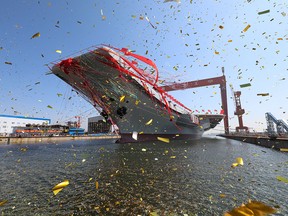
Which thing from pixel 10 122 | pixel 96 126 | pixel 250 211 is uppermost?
pixel 10 122

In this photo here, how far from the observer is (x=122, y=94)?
65.5 ft

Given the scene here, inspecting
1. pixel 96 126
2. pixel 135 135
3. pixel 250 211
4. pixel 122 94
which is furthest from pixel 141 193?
pixel 96 126

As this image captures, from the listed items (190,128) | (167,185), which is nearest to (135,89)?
(167,185)

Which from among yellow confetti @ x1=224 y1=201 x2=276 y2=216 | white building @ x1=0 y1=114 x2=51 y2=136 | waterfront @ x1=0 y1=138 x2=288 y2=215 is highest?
white building @ x1=0 y1=114 x2=51 y2=136

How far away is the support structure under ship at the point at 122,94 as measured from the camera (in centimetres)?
1263

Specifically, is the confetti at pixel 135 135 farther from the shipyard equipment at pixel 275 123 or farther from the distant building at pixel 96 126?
the distant building at pixel 96 126

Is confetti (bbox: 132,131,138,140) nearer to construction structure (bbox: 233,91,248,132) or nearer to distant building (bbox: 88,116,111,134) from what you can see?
construction structure (bbox: 233,91,248,132)

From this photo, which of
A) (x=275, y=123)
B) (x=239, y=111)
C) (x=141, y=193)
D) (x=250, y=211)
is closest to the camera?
(x=250, y=211)

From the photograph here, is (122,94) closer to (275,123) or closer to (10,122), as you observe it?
(275,123)

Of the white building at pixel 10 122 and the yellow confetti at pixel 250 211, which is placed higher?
the white building at pixel 10 122

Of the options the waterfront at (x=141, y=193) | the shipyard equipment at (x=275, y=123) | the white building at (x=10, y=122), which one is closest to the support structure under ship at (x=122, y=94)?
the waterfront at (x=141, y=193)

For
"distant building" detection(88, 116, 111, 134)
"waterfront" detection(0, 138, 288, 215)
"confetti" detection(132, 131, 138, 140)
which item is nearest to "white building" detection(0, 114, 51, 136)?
"distant building" detection(88, 116, 111, 134)

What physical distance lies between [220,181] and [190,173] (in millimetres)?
1601

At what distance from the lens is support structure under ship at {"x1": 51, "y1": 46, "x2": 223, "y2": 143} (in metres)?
12.6
